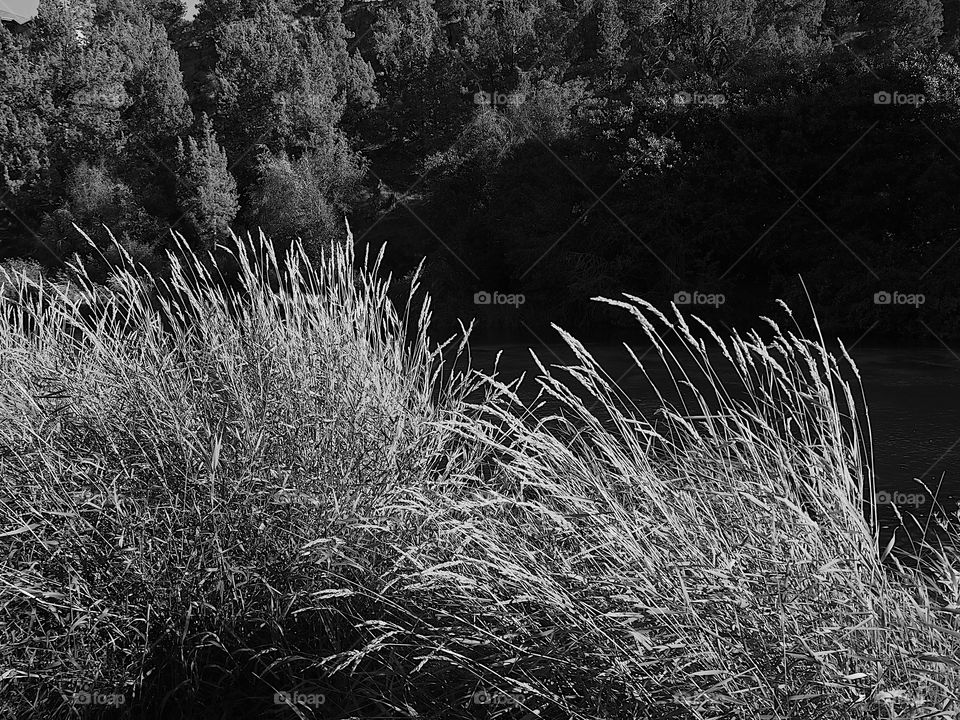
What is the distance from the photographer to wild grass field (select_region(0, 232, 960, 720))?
1.87 metres

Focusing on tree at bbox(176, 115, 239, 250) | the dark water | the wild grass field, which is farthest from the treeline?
the wild grass field

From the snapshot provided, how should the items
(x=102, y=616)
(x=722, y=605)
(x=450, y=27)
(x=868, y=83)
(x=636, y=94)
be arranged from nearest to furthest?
(x=722, y=605) < (x=102, y=616) < (x=868, y=83) < (x=636, y=94) < (x=450, y=27)

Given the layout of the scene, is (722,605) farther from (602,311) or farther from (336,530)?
(602,311)

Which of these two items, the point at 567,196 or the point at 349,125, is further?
the point at 349,125

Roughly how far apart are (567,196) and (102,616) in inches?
751

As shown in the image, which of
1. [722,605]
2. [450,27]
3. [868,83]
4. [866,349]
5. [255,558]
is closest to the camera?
[722,605]

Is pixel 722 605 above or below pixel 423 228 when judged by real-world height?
above

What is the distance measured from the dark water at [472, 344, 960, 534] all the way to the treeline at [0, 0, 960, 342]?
6.51ft

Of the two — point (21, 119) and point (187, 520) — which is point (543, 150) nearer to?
point (21, 119)

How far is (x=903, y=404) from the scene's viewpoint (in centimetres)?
1184

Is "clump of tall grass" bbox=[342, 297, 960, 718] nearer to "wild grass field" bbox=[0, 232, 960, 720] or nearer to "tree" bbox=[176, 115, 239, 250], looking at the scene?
"wild grass field" bbox=[0, 232, 960, 720]

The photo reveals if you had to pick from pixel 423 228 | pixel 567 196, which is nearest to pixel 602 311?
pixel 567 196

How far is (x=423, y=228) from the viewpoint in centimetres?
2406

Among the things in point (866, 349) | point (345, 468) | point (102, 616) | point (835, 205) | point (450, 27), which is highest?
point (450, 27)
